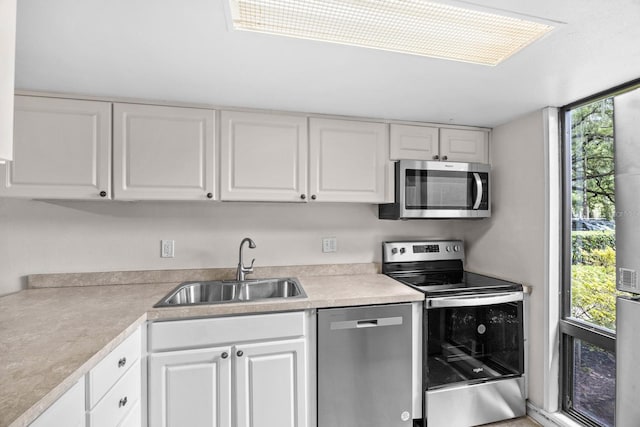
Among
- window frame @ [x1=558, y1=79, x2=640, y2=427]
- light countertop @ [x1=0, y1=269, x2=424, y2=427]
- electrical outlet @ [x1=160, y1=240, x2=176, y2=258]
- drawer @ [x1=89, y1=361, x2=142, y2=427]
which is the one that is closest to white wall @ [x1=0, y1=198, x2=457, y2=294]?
electrical outlet @ [x1=160, y1=240, x2=176, y2=258]

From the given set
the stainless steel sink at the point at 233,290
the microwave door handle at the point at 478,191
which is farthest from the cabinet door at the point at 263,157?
the microwave door handle at the point at 478,191

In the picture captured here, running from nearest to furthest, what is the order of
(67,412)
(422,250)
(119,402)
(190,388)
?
(67,412)
(119,402)
(190,388)
(422,250)

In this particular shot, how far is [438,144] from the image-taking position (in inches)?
91.8

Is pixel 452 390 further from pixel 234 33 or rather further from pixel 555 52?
pixel 234 33

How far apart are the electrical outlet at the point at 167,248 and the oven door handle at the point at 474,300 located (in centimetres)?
172

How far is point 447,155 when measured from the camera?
2.35m

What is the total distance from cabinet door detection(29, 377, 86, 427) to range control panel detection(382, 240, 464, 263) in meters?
1.97

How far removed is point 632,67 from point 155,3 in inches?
80.5

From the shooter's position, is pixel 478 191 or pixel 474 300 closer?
pixel 474 300

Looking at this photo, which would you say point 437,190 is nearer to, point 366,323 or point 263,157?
point 366,323

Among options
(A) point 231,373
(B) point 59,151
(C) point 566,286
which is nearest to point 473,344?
(C) point 566,286

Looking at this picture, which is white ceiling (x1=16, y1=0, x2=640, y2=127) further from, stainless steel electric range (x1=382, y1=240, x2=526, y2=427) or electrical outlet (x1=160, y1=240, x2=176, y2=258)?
stainless steel electric range (x1=382, y1=240, x2=526, y2=427)

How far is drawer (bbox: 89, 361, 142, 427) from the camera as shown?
1127 millimetres

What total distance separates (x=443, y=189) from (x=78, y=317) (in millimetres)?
2273
